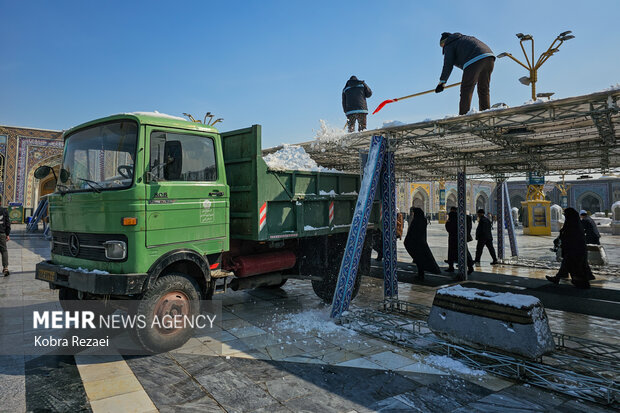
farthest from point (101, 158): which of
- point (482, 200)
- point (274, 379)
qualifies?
point (482, 200)

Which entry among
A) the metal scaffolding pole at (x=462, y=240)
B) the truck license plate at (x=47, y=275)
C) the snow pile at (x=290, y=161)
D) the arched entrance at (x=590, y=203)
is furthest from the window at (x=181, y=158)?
the arched entrance at (x=590, y=203)

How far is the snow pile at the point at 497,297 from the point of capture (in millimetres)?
4148

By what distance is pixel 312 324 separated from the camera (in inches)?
223

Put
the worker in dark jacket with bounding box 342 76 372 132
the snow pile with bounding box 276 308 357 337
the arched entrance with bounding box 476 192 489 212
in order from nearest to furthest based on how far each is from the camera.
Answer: the snow pile with bounding box 276 308 357 337, the worker in dark jacket with bounding box 342 76 372 132, the arched entrance with bounding box 476 192 489 212

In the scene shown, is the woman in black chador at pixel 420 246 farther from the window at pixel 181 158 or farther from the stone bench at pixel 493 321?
the window at pixel 181 158

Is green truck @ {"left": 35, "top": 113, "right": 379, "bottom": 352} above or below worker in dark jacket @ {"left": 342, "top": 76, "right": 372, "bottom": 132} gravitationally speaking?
below

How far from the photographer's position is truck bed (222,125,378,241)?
5547mm

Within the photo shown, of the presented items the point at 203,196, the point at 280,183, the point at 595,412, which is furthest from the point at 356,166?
the point at 595,412

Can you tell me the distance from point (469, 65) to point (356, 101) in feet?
14.0

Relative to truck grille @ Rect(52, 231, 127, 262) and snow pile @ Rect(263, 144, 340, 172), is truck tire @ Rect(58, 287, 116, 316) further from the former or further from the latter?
snow pile @ Rect(263, 144, 340, 172)

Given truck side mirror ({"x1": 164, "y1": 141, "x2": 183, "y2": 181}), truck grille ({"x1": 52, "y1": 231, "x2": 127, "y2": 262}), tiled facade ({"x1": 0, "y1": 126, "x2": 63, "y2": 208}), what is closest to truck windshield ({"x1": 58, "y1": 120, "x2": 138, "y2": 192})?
truck side mirror ({"x1": 164, "y1": 141, "x2": 183, "y2": 181})

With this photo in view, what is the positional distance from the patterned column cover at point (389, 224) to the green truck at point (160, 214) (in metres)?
2.01

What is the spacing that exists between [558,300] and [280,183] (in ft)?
20.8

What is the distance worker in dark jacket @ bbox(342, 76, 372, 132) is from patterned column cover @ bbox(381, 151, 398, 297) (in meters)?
3.91
